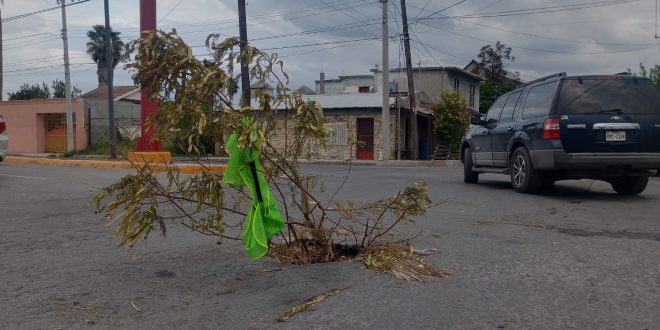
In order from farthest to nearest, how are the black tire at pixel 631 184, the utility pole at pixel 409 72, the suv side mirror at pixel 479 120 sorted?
1. the utility pole at pixel 409 72
2. the suv side mirror at pixel 479 120
3. the black tire at pixel 631 184

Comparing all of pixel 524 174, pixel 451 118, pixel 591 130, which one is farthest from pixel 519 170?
pixel 451 118

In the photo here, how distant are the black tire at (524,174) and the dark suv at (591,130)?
0.01 meters

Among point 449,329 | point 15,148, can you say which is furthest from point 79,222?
point 15,148

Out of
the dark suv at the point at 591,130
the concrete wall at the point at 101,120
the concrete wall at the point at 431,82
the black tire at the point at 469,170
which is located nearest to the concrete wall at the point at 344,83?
the concrete wall at the point at 431,82

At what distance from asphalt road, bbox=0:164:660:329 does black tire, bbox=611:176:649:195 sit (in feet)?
10.0

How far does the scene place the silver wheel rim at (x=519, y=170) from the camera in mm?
9712

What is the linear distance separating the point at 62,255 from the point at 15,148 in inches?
1367

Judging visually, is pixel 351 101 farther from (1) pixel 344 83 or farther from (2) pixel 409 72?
(1) pixel 344 83

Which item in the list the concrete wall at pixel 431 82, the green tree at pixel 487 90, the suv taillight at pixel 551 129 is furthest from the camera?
the green tree at pixel 487 90

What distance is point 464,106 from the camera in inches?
1341

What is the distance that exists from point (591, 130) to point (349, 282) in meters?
5.74

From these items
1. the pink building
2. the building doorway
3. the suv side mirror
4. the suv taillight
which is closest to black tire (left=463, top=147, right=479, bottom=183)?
the suv side mirror

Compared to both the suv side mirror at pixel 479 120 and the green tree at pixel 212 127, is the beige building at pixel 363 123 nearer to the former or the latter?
the suv side mirror at pixel 479 120

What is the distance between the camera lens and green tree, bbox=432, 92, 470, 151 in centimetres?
3378
